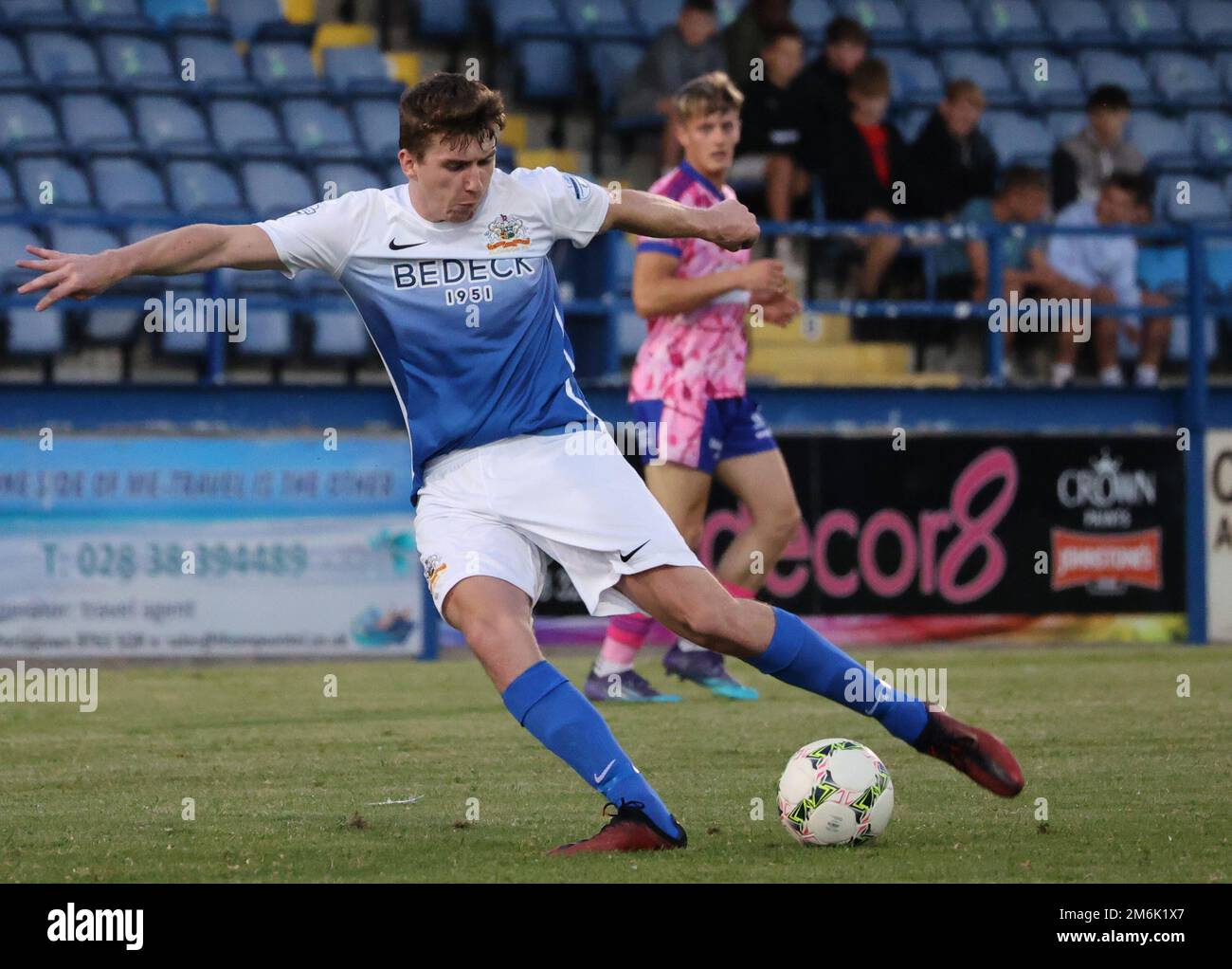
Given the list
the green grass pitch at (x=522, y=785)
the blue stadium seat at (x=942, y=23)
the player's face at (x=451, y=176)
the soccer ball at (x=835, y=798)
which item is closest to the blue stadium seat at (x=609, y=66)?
the blue stadium seat at (x=942, y=23)

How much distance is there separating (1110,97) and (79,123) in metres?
7.55

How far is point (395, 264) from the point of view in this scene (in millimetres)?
5758

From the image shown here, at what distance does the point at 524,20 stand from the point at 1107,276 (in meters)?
5.08

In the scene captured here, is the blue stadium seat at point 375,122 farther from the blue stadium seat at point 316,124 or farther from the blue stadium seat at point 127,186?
the blue stadium seat at point 127,186

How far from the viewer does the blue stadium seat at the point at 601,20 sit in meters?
16.4

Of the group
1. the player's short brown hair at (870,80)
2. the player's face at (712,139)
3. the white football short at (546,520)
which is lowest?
the white football short at (546,520)

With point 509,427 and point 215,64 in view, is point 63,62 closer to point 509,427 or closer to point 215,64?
point 215,64

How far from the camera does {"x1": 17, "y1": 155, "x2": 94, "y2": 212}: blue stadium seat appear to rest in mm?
13906

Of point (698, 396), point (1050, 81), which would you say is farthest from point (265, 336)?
point (1050, 81)

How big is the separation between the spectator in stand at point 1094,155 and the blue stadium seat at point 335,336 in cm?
532

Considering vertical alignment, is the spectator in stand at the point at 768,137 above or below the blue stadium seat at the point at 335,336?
above

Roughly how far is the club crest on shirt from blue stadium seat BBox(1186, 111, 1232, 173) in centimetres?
1323

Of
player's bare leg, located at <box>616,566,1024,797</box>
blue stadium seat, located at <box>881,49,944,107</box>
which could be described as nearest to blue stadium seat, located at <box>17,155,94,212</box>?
blue stadium seat, located at <box>881,49,944,107</box>
